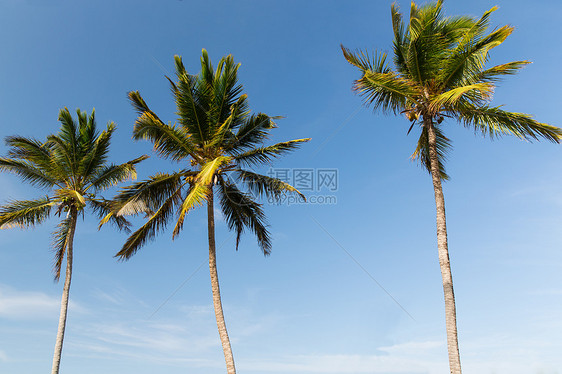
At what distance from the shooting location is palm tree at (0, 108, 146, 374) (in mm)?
19359

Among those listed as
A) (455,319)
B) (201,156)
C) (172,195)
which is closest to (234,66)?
(201,156)

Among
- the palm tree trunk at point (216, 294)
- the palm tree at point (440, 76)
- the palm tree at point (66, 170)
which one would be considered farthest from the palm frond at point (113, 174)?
the palm tree at point (440, 76)

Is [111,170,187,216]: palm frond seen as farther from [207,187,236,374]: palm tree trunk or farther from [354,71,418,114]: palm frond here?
[354,71,418,114]: palm frond

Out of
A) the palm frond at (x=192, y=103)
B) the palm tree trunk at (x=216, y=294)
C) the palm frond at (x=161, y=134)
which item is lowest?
the palm tree trunk at (x=216, y=294)

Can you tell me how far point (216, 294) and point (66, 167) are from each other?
423 inches

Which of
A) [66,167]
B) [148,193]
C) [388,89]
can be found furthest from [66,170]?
[388,89]

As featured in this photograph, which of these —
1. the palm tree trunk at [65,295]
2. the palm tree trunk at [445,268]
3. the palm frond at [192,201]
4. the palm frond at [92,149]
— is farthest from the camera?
the palm frond at [92,149]

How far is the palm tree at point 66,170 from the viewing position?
19359mm

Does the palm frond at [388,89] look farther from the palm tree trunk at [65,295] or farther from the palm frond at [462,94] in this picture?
the palm tree trunk at [65,295]

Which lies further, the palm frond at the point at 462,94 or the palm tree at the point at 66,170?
the palm tree at the point at 66,170

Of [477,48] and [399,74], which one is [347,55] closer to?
[399,74]

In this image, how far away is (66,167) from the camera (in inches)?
805

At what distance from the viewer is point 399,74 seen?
14883 mm

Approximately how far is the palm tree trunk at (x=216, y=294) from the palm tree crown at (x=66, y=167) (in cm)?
637
